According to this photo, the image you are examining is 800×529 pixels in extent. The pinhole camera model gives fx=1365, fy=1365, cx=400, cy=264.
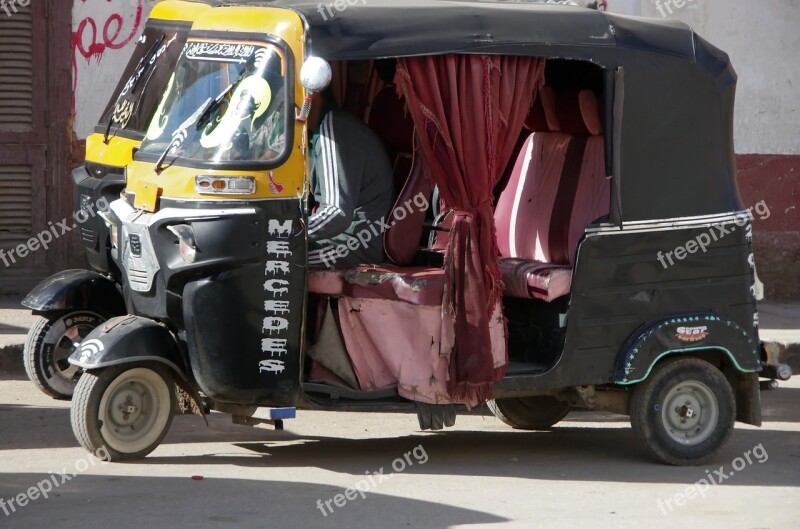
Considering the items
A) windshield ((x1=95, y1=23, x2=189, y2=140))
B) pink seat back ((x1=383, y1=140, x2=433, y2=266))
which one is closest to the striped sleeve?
pink seat back ((x1=383, y1=140, x2=433, y2=266))

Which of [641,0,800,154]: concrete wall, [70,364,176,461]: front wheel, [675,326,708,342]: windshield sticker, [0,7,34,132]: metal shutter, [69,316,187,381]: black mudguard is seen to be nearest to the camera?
[69,316,187,381]: black mudguard

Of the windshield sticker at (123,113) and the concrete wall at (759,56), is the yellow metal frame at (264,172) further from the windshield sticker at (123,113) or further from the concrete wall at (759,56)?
the concrete wall at (759,56)

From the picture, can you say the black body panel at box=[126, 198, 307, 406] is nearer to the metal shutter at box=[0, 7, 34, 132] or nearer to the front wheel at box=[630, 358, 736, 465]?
the front wheel at box=[630, 358, 736, 465]

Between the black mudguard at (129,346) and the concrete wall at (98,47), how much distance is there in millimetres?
5076

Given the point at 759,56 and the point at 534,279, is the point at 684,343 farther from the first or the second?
the point at 759,56

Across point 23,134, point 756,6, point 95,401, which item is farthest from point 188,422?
point 756,6

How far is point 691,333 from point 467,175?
1437 millimetres

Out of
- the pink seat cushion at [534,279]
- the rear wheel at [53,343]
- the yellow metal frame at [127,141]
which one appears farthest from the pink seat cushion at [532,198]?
the rear wheel at [53,343]

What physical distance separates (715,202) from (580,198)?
2.26 ft

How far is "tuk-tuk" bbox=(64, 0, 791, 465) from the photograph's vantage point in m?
6.19

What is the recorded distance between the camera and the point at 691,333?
6.91 m

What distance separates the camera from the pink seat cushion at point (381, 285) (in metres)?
6.48

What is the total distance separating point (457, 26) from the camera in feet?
20.9

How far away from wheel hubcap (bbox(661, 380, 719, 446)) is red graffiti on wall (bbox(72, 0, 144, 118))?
6.03 metres
